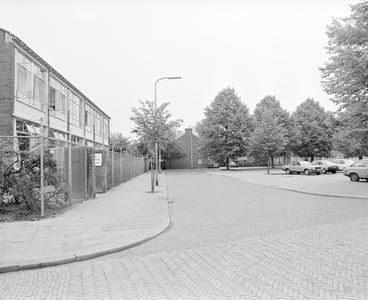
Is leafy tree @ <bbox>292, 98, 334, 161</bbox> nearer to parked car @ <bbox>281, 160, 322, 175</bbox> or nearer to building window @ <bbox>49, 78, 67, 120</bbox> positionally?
parked car @ <bbox>281, 160, 322, 175</bbox>

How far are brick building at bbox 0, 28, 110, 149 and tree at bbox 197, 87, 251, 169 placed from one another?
22558 mm

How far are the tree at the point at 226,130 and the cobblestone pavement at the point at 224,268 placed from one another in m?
40.6

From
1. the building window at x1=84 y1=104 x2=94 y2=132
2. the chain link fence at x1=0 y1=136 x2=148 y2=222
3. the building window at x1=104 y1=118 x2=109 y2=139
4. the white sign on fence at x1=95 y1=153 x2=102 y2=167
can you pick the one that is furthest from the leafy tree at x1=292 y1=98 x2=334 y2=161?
the chain link fence at x1=0 y1=136 x2=148 y2=222

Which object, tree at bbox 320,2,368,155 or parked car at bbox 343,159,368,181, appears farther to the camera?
parked car at bbox 343,159,368,181

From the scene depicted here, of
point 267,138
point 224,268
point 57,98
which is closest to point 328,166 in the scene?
point 267,138

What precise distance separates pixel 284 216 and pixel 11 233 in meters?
7.06

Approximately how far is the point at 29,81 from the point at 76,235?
53.2ft

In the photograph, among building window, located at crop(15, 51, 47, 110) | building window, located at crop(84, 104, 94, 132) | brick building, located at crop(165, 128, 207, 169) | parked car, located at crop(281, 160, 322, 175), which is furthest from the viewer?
brick building, located at crop(165, 128, 207, 169)

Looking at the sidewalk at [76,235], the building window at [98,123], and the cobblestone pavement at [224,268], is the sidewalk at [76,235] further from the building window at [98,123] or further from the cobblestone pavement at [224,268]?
the building window at [98,123]

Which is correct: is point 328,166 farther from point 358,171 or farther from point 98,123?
point 98,123

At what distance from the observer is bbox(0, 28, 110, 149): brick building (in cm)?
1684

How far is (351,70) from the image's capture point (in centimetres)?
1406

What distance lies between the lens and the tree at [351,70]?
552 inches

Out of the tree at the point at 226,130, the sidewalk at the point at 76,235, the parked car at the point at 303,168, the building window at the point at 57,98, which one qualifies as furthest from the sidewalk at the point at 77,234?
the tree at the point at 226,130
